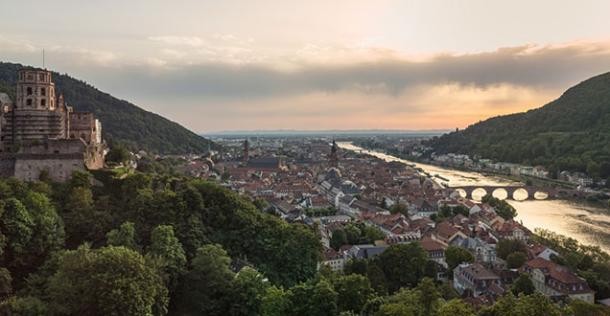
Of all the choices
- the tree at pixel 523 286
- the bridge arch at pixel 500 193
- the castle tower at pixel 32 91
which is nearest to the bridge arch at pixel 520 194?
the bridge arch at pixel 500 193

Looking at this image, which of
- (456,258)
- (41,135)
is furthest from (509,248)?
(41,135)

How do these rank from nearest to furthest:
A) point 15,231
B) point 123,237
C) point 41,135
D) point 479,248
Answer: point 15,231 < point 123,237 < point 41,135 < point 479,248

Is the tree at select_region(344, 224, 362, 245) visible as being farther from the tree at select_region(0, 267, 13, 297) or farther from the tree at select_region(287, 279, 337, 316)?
the tree at select_region(0, 267, 13, 297)

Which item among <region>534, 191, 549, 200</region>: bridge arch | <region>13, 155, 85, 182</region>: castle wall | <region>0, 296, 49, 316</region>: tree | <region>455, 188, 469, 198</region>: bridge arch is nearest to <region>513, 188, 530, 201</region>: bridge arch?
<region>534, 191, 549, 200</region>: bridge arch

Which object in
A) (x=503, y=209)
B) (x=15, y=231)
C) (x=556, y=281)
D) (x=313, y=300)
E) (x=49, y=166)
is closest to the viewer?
(x=313, y=300)

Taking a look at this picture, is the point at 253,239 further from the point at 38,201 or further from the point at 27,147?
the point at 27,147

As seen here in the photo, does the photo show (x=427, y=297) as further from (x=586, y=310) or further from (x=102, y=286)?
(x=102, y=286)

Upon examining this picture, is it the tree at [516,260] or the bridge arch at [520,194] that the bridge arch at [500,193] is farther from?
the tree at [516,260]
